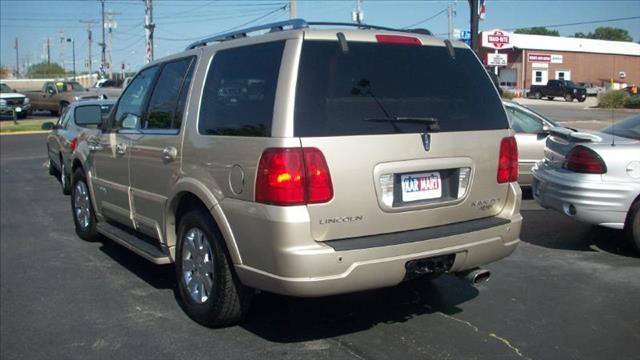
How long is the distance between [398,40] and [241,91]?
1.10m

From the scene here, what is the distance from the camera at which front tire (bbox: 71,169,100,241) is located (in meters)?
7.03

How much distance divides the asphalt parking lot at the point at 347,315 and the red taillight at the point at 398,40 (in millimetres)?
1958

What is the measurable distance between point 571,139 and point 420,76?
304 centimetres

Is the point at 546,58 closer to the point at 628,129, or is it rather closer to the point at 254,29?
the point at 628,129

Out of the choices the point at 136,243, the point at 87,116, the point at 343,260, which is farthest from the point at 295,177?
the point at 87,116

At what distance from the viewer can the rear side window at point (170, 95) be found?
4945mm

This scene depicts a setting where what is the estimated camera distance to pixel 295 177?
3.76m

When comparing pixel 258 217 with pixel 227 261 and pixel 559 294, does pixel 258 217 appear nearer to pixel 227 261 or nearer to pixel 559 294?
pixel 227 261

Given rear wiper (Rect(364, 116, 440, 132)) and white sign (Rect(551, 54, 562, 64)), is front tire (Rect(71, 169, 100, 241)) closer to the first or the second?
rear wiper (Rect(364, 116, 440, 132))

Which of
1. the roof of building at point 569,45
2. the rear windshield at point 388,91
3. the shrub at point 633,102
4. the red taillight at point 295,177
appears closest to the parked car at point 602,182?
the rear windshield at point 388,91

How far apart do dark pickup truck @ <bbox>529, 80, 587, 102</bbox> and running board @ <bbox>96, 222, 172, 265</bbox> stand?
5398cm

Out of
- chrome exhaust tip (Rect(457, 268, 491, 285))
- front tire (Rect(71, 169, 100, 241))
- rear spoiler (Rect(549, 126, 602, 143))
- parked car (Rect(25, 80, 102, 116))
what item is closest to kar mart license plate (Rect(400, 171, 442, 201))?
chrome exhaust tip (Rect(457, 268, 491, 285))

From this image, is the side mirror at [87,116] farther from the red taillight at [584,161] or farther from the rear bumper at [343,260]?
the red taillight at [584,161]

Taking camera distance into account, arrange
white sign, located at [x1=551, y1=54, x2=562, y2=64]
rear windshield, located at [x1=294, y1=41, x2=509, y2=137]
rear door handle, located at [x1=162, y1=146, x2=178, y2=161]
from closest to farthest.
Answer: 1. rear windshield, located at [x1=294, y1=41, x2=509, y2=137]
2. rear door handle, located at [x1=162, y1=146, x2=178, y2=161]
3. white sign, located at [x1=551, y1=54, x2=562, y2=64]
